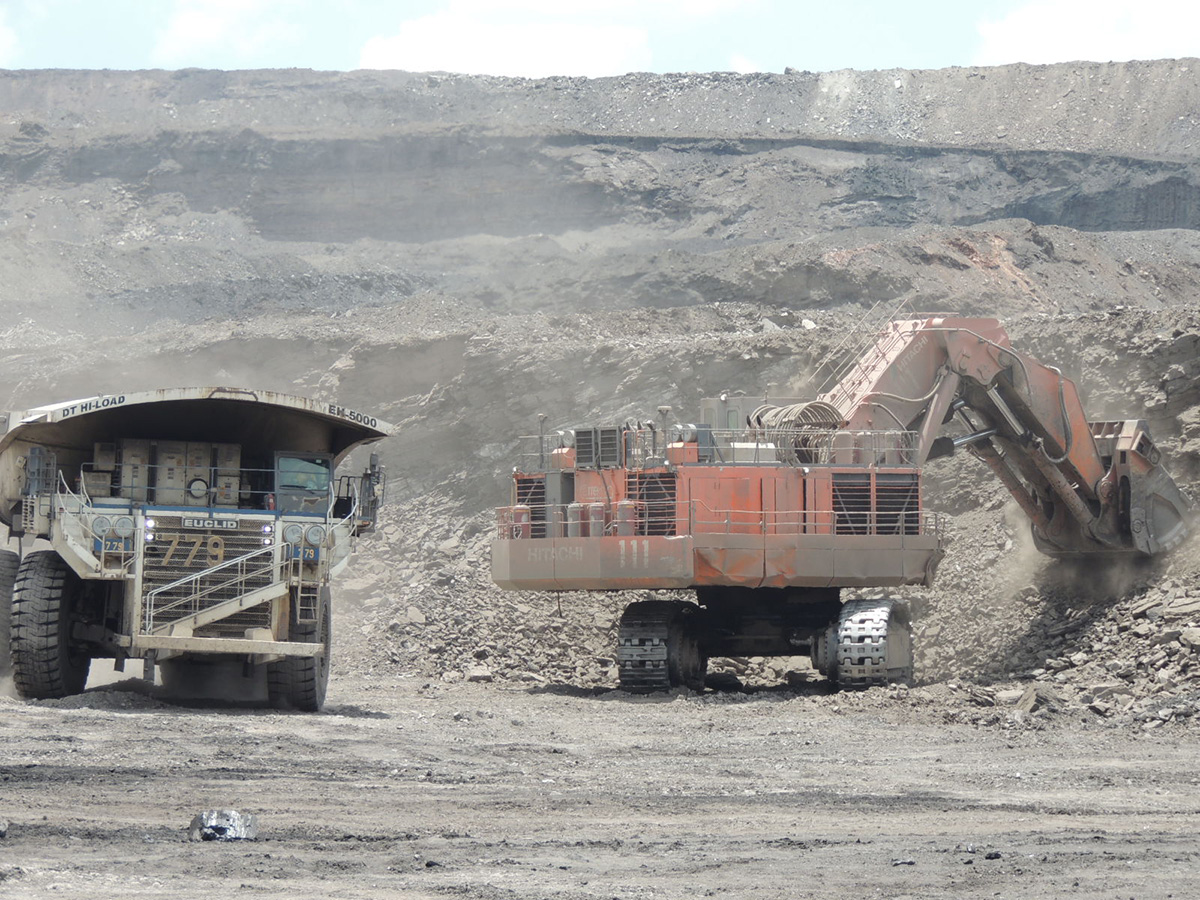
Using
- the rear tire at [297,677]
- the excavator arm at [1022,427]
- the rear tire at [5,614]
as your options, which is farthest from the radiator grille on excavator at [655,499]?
the rear tire at [5,614]

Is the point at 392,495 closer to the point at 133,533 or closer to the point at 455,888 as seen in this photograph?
the point at 133,533

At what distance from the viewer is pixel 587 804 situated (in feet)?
38.9

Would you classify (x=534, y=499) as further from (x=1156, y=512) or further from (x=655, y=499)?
(x=1156, y=512)

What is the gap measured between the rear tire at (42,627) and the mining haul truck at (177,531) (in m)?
0.01

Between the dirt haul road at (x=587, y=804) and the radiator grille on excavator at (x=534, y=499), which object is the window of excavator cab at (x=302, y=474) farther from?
the radiator grille on excavator at (x=534, y=499)

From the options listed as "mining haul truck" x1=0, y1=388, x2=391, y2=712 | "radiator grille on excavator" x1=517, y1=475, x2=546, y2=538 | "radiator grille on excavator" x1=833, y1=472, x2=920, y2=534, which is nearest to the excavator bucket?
"radiator grille on excavator" x1=833, y1=472, x2=920, y2=534

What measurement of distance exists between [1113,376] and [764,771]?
17012mm

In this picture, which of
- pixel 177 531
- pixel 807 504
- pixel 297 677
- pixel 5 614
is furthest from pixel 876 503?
pixel 5 614

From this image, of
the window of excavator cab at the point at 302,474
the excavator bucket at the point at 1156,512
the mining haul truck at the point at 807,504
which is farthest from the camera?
the excavator bucket at the point at 1156,512

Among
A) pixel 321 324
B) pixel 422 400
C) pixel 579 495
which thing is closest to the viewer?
pixel 579 495

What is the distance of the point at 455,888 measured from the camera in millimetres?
8656

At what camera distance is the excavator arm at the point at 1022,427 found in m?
22.5

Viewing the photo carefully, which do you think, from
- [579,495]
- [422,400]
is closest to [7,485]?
[579,495]

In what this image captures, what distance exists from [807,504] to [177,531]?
741 centimetres
